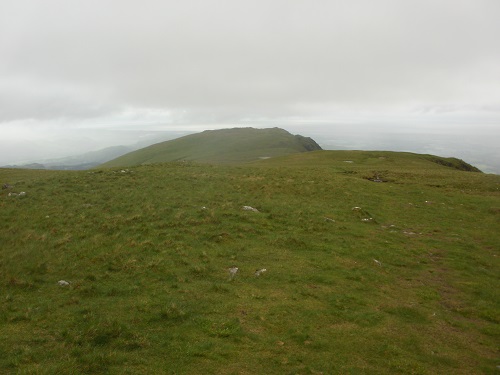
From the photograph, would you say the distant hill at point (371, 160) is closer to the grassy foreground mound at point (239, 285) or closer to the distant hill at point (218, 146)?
the grassy foreground mound at point (239, 285)

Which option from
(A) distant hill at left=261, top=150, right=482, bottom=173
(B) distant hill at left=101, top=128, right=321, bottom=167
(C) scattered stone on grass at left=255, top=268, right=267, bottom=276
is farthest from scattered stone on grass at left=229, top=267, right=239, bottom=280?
(B) distant hill at left=101, top=128, right=321, bottom=167

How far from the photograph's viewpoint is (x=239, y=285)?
15562 mm

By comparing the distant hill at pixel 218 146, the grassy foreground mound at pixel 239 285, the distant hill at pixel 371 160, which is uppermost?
the distant hill at pixel 218 146

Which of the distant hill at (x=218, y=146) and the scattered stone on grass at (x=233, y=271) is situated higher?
the distant hill at (x=218, y=146)

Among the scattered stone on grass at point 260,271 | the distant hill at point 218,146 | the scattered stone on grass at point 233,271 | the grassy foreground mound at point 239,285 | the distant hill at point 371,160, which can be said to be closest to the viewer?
the grassy foreground mound at point 239,285

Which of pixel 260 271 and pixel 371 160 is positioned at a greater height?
pixel 371 160

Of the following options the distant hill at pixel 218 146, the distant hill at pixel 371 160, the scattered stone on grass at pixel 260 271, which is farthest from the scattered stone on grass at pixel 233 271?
the distant hill at pixel 218 146

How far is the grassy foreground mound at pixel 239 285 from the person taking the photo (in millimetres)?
10570

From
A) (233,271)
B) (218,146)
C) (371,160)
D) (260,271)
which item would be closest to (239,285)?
(233,271)

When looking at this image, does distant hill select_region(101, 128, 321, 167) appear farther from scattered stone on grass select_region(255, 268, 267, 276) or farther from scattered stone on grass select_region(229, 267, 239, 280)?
scattered stone on grass select_region(229, 267, 239, 280)

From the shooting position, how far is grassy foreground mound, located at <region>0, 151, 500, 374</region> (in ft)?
34.7

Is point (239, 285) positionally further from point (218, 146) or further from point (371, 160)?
point (218, 146)

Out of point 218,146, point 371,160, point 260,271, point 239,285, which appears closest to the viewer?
point 239,285

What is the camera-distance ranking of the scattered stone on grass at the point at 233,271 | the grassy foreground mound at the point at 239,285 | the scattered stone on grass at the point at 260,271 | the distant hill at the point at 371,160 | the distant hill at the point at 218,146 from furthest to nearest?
1. the distant hill at the point at 218,146
2. the distant hill at the point at 371,160
3. the scattered stone on grass at the point at 260,271
4. the scattered stone on grass at the point at 233,271
5. the grassy foreground mound at the point at 239,285
